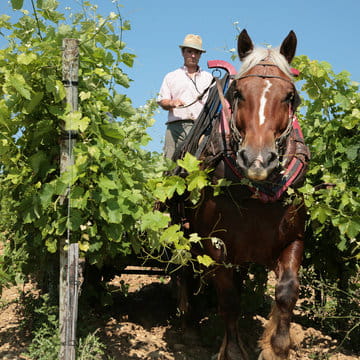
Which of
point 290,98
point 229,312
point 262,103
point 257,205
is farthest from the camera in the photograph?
point 229,312

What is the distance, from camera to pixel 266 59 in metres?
4.04

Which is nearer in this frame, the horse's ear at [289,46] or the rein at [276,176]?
the rein at [276,176]

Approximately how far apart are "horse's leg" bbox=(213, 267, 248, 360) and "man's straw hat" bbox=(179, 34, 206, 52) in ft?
7.98

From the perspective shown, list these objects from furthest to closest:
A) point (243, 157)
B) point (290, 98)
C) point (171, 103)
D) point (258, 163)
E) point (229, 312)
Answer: point (171, 103)
point (229, 312)
point (290, 98)
point (243, 157)
point (258, 163)

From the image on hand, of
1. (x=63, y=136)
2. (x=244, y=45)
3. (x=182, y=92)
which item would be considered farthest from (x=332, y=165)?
(x=63, y=136)

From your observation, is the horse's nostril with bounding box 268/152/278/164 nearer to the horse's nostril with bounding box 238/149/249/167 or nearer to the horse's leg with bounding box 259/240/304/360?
the horse's nostril with bounding box 238/149/249/167

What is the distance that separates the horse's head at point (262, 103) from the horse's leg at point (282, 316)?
3.35 feet

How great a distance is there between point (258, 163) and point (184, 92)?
2.41 metres

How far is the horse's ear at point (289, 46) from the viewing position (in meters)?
4.11

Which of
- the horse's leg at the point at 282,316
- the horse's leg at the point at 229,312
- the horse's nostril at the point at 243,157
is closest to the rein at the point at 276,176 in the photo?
the horse's nostril at the point at 243,157

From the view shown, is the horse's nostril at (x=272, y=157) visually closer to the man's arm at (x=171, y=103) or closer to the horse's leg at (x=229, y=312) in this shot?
the horse's leg at (x=229, y=312)

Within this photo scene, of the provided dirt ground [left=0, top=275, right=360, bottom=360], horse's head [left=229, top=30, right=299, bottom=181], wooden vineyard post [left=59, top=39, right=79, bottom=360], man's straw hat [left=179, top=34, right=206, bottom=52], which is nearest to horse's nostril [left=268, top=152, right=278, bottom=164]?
horse's head [left=229, top=30, right=299, bottom=181]

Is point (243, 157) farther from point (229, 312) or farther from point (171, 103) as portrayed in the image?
point (171, 103)

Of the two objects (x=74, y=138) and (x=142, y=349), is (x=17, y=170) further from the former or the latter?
(x=142, y=349)
